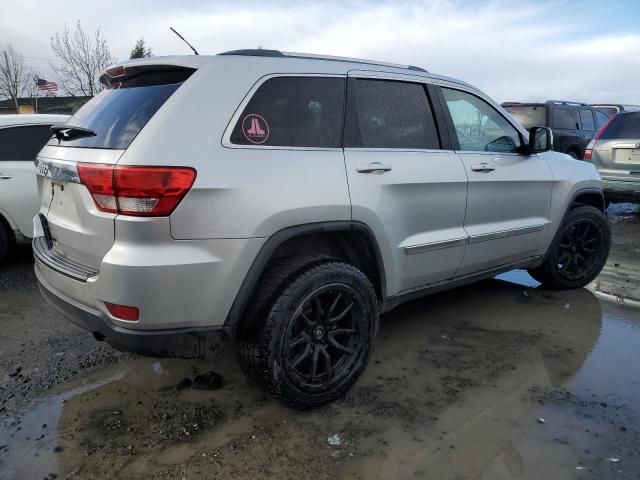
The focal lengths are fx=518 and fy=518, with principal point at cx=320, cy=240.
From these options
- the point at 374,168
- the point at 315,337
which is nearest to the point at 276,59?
the point at 374,168

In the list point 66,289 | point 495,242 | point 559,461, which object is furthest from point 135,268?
point 495,242

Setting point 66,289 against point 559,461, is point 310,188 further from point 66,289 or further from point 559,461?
point 559,461

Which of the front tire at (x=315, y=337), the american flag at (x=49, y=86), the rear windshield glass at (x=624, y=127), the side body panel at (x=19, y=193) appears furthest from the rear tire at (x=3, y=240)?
the american flag at (x=49, y=86)

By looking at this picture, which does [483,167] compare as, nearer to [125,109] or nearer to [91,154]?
[125,109]

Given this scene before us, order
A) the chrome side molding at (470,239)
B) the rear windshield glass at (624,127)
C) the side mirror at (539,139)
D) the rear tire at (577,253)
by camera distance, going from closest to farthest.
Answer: the chrome side molding at (470,239), the side mirror at (539,139), the rear tire at (577,253), the rear windshield glass at (624,127)

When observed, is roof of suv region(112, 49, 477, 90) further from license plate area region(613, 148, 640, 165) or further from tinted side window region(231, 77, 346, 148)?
license plate area region(613, 148, 640, 165)

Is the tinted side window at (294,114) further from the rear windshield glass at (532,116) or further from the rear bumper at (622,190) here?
the rear windshield glass at (532,116)

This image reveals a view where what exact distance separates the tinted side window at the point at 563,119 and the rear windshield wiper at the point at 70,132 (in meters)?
11.2

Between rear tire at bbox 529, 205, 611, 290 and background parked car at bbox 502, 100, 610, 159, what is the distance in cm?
712

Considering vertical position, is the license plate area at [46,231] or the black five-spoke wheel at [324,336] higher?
the license plate area at [46,231]

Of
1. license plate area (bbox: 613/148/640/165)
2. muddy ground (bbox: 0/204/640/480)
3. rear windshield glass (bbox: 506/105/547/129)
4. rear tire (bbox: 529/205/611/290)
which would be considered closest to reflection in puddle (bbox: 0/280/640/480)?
muddy ground (bbox: 0/204/640/480)

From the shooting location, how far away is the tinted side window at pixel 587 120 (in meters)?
12.4

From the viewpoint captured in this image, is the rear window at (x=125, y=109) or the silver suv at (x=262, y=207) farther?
the rear window at (x=125, y=109)

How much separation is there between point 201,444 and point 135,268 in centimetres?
96
